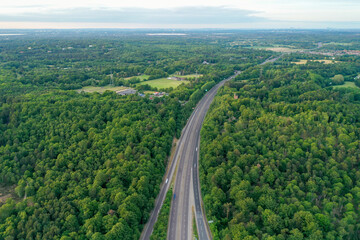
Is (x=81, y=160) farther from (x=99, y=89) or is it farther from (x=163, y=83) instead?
(x=163, y=83)

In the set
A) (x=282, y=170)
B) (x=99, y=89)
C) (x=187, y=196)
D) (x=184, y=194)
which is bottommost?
(x=187, y=196)

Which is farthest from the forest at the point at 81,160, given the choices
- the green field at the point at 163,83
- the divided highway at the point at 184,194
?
the green field at the point at 163,83

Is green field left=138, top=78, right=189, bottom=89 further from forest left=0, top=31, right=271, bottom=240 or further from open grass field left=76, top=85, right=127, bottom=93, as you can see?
forest left=0, top=31, right=271, bottom=240

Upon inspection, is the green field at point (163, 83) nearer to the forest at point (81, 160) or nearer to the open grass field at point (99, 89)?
the open grass field at point (99, 89)

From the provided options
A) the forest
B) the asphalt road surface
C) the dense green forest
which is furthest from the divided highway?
the dense green forest

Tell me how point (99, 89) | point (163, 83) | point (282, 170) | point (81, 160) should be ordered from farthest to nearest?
point (163, 83)
point (99, 89)
point (81, 160)
point (282, 170)

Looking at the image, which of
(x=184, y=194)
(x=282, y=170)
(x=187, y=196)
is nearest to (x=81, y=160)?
(x=184, y=194)

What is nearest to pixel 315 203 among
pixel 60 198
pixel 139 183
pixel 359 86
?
pixel 139 183

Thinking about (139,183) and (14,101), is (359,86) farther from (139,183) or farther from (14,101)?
(14,101)
